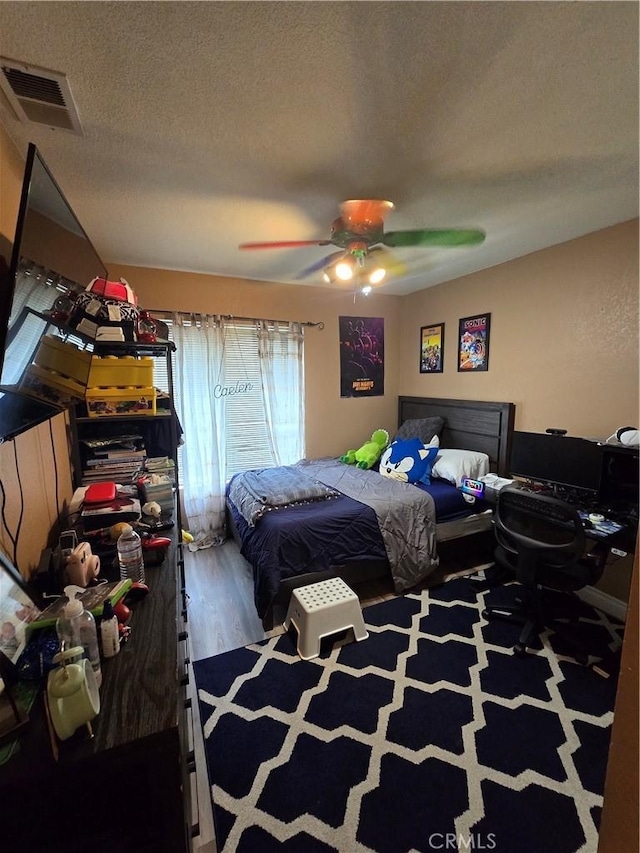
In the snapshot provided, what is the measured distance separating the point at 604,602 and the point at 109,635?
9.79 ft

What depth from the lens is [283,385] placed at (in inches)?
144

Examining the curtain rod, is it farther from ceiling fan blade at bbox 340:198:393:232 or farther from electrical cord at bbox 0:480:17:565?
electrical cord at bbox 0:480:17:565

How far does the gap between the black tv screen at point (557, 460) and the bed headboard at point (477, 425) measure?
0.77ft

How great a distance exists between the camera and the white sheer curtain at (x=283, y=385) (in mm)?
3549

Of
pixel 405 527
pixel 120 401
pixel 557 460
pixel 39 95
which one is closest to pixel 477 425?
pixel 557 460

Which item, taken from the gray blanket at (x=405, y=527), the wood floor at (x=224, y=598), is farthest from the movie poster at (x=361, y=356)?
the wood floor at (x=224, y=598)

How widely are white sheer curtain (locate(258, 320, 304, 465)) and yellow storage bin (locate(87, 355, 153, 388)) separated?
1.76 meters

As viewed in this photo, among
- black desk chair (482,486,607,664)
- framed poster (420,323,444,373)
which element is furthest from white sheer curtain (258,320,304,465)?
black desk chair (482,486,607,664)

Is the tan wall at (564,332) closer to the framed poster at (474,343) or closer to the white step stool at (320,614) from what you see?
the framed poster at (474,343)

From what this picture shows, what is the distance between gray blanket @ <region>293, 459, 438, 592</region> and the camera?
8.45 feet

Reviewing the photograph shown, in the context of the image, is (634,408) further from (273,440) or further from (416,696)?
(273,440)

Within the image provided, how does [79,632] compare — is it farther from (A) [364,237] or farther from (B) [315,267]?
(B) [315,267]

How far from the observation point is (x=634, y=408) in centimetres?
225

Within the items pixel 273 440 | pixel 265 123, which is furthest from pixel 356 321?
pixel 265 123
